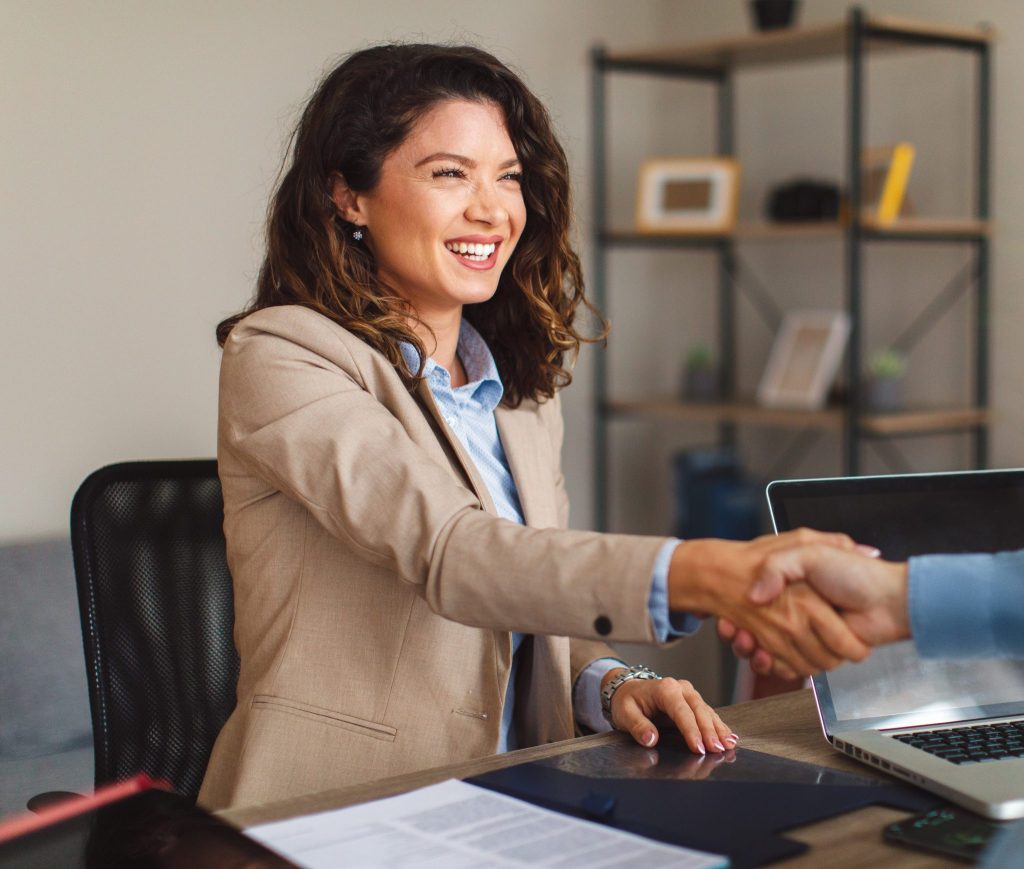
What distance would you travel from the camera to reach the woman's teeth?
1.62 metres

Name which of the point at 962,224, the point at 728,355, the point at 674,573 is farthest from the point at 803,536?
the point at 728,355

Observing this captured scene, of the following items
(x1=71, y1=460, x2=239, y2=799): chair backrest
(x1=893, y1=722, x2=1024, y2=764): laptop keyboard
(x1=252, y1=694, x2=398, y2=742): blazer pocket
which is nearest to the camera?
(x1=893, y1=722, x2=1024, y2=764): laptop keyboard

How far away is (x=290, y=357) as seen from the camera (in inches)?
54.9

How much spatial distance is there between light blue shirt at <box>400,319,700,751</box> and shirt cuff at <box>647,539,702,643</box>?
37cm

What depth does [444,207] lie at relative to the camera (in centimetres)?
158

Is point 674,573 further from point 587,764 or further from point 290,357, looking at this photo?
point 290,357

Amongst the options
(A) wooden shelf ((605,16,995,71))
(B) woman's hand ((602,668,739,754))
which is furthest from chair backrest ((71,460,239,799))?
(A) wooden shelf ((605,16,995,71))

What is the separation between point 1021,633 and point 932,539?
0.25 metres

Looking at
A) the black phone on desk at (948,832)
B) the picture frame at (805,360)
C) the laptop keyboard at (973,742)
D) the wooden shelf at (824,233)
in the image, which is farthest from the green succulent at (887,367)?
the black phone on desk at (948,832)

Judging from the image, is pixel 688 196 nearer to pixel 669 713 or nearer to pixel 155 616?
pixel 155 616

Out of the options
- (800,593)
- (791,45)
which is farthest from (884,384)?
(800,593)

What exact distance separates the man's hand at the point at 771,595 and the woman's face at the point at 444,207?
61 cm

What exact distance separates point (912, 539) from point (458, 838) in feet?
1.88

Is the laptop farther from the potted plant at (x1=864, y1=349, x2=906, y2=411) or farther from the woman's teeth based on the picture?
the potted plant at (x1=864, y1=349, x2=906, y2=411)
